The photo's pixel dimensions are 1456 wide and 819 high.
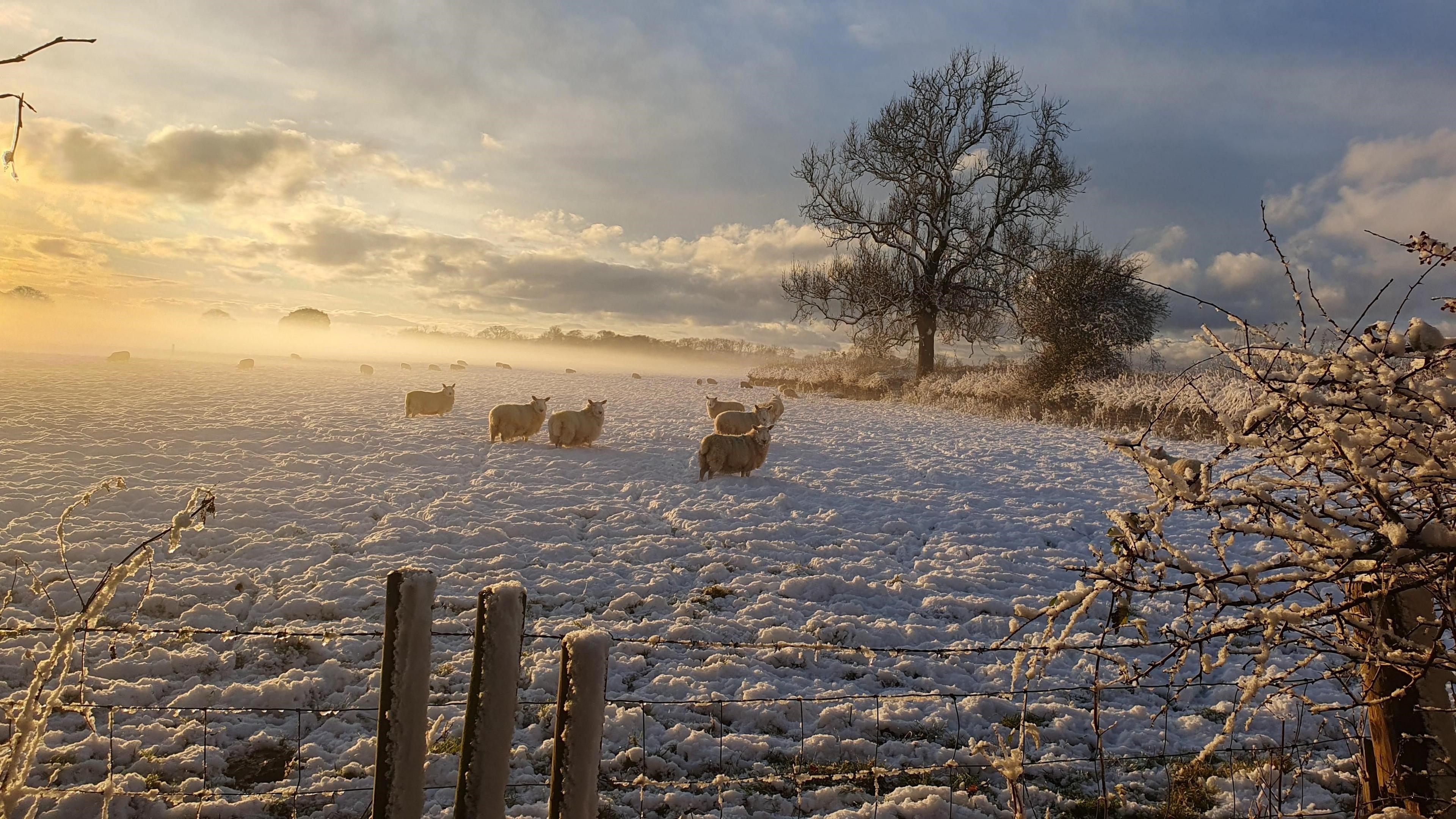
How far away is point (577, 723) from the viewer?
2.32m

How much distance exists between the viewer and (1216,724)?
468 cm

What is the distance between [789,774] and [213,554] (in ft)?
20.9

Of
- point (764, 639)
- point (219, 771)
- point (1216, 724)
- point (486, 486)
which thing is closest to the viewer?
point (219, 771)

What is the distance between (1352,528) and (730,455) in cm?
967

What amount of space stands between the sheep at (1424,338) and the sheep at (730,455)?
9.81m

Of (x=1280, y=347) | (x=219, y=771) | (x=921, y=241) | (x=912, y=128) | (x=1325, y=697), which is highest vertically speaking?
(x=912, y=128)

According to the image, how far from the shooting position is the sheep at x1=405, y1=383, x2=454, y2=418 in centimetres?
1734

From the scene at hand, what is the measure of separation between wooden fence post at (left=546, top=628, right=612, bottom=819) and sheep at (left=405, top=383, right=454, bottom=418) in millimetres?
16071

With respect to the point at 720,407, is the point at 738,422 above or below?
below

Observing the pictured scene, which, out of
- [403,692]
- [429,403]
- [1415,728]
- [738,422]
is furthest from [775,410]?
[403,692]

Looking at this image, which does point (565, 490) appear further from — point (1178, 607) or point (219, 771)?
point (1178, 607)

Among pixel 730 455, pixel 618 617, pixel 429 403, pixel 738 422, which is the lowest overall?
pixel 618 617

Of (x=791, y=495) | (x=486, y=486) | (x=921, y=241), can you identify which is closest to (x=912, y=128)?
(x=921, y=241)

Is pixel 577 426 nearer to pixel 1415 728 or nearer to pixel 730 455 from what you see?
pixel 730 455
